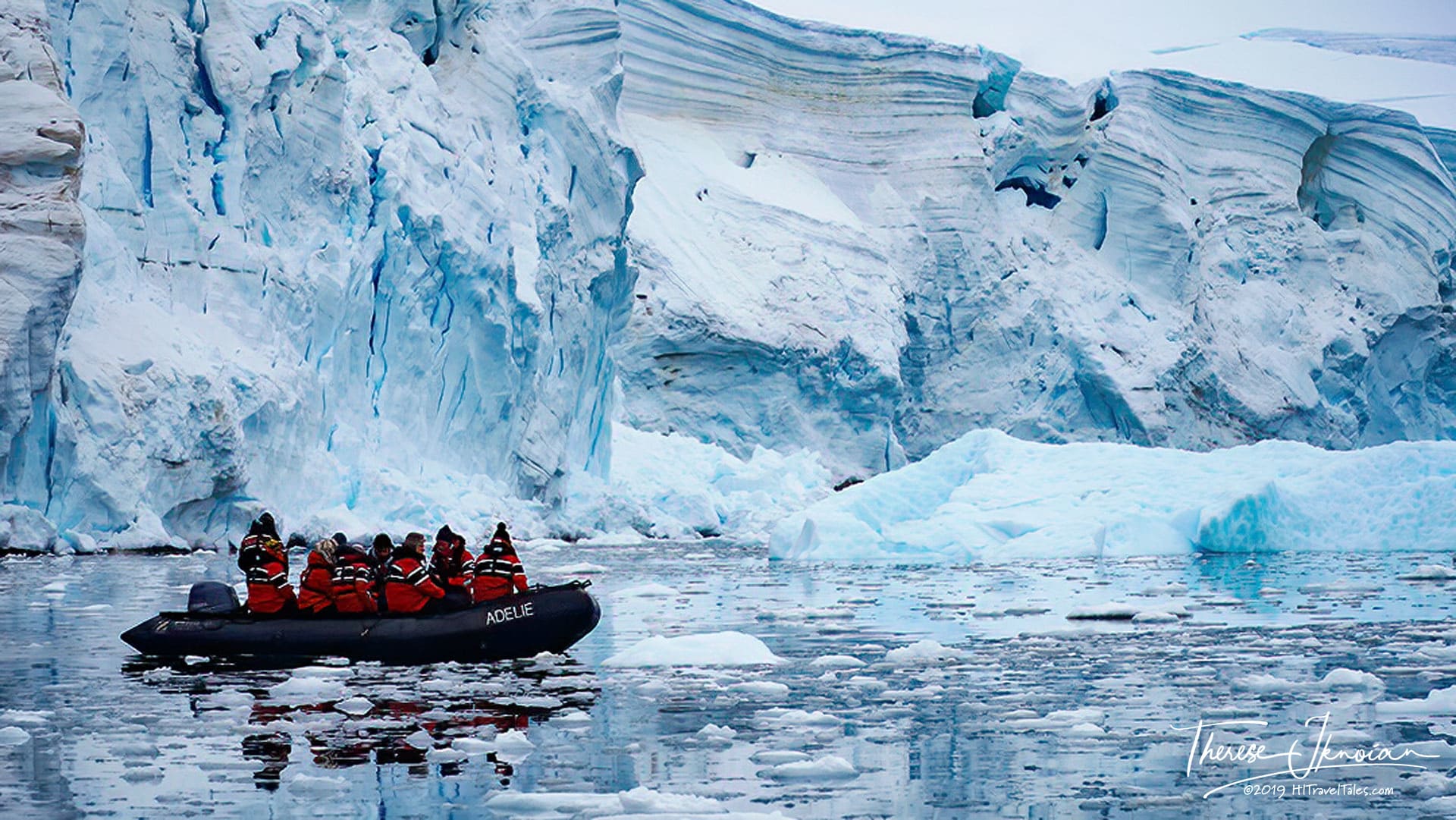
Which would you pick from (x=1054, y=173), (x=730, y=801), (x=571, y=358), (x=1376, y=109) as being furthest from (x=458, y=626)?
(x=1376, y=109)

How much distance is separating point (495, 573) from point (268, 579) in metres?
1.19

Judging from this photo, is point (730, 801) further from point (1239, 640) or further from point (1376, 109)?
point (1376, 109)

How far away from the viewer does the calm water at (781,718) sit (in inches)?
174

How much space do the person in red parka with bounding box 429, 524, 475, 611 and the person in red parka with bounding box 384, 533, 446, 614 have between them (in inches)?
4.0

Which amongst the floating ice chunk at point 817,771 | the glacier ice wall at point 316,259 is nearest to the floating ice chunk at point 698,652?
the floating ice chunk at point 817,771

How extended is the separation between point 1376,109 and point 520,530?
23.0 metres

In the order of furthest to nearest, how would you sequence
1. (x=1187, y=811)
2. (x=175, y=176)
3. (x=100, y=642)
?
(x=175, y=176), (x=100, y=642), (x=1187, y=811)

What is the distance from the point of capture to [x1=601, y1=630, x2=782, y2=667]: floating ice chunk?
7793mm

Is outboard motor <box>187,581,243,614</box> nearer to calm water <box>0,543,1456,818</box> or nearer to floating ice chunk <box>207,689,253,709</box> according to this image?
calm water <box>0,543,1456,818</box>

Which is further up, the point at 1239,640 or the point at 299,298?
the point at 299,298

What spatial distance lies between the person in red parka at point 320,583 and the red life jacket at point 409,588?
32 cm

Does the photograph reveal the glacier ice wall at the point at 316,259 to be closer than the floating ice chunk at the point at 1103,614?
No

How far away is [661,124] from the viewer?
32750 mm

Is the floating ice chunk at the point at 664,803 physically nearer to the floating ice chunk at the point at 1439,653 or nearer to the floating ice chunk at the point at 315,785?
the floating ice chunk at the point at 315,785
